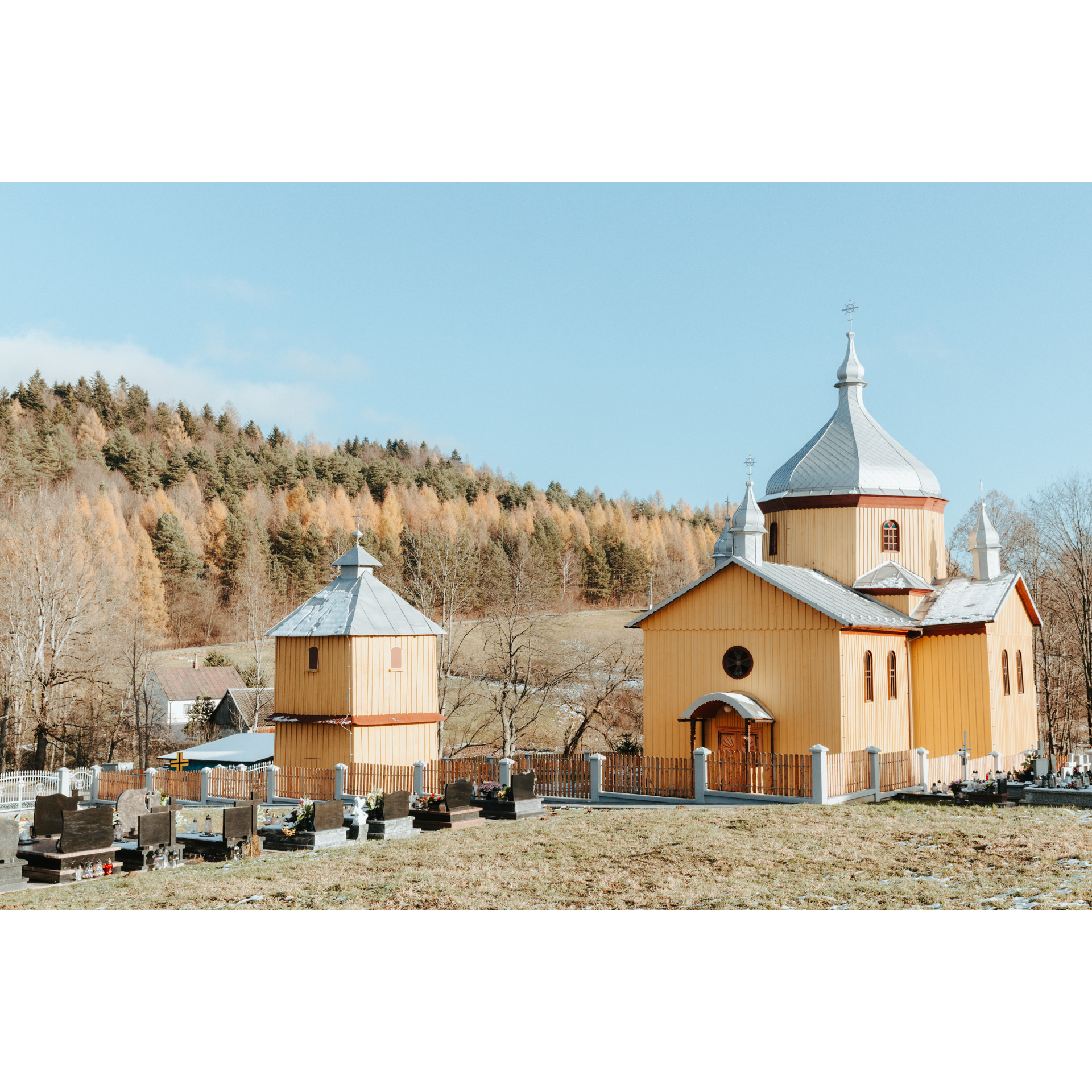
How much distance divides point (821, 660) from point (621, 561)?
46140 millimetres

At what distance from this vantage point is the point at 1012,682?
2577cm

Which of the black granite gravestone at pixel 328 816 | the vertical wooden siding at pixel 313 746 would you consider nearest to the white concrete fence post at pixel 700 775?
the black granite gravestone at pixel 328 816

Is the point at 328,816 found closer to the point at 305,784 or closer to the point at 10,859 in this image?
the point at 10,859

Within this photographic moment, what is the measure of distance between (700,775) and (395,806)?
6.60m

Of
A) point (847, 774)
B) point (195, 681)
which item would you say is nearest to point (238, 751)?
point (847, 774)

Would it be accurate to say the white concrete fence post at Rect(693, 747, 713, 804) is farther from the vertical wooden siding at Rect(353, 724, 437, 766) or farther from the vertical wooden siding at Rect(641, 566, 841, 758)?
the vertical wooden siding at Rect(353, 724, 437, 766)

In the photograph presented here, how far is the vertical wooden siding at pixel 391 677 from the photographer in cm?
2566

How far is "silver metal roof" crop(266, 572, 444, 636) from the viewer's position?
26.0 metres

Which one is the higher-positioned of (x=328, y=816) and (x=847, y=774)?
(x=847, y=774)

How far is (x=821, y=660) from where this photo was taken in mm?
21766

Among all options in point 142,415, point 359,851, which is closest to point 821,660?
point 359,851

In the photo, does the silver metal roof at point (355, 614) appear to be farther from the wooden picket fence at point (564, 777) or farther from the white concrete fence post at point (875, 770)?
the white concrete fence post at point (875, 770)

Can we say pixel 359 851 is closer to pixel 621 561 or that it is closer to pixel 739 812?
pixel 739 812

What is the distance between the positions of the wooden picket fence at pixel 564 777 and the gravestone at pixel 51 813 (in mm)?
9666
